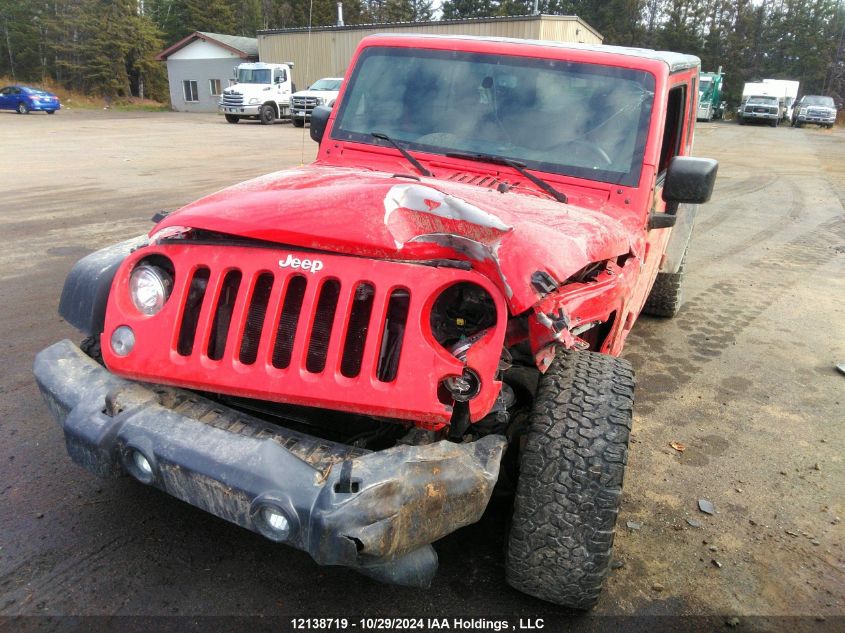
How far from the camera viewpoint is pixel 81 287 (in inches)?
105

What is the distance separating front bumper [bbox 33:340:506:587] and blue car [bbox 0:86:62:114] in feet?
117

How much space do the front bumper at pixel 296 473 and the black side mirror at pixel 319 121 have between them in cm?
218

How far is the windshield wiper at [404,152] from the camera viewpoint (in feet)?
10.9

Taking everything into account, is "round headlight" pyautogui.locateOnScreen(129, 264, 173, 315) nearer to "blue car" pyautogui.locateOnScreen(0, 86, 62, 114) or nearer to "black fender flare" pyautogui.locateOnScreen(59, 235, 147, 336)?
"black fender flare" pyautogui.locateOnScreen(59, 235, 147, 336)

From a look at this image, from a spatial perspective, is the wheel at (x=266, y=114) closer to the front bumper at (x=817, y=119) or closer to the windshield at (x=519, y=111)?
the windshield at (x=519, y=111)

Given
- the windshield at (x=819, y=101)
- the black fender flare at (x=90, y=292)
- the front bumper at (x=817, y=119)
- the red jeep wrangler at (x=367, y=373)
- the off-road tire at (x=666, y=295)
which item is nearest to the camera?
the red jeep wrangler at (x=367, y=373)

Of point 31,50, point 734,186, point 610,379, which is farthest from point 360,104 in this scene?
point 31,50

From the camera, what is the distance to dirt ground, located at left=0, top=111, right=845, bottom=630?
8.02 ft

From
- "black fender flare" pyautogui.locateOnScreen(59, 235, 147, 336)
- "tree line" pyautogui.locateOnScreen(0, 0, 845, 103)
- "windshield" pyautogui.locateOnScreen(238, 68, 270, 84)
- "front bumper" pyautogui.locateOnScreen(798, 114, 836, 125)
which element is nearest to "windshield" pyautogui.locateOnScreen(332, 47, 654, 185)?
"black fender flare" pyautogui.locateOnScreen(59, 235, 147, 336)

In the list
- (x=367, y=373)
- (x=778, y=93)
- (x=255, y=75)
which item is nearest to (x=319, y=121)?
(x=367, y=373)

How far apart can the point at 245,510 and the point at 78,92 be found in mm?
55980

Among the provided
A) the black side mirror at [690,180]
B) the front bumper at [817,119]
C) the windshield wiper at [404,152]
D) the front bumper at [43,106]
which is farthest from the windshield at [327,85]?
the front bumper at [817,119]

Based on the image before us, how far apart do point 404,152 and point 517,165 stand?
60 cm

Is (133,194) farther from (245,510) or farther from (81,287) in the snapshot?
(245,510)
